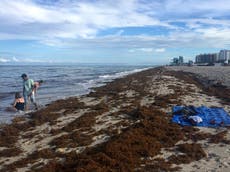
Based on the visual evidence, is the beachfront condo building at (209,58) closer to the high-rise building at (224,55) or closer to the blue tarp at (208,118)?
the high-rise building at (224,55)

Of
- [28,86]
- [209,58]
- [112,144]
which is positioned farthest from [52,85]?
[209,58]

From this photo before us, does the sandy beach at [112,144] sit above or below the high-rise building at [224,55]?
below

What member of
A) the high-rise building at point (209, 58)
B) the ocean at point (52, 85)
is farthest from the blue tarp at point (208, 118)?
the high-rise building at point (209, 58)

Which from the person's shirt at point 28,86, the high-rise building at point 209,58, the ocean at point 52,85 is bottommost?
the ocean at point 52,85

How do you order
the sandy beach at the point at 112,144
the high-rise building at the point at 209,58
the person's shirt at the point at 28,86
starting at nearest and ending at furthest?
the sandy beach at the point at 112,144, the person's shirt at the point at 28,86, the high-rise building at the point at 209,58

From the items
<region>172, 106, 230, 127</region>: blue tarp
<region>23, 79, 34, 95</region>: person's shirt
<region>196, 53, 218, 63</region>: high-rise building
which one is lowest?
<region>172, 106, 230, 127</region>: blue tarp

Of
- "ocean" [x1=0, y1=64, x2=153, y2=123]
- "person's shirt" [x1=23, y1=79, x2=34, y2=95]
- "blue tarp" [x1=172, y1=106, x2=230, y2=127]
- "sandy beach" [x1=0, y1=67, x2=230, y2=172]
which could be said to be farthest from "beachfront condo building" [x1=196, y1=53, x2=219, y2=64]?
"sandy beach" [x1=0, y1=67, x2=230, y2=172]

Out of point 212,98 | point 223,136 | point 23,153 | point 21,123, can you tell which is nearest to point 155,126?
point 223,136

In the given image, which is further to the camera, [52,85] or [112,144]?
[52,85]

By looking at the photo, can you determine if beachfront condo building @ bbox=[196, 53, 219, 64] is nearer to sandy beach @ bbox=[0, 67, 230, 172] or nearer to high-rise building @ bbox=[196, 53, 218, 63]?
high-rise building @ bbox=[196, 53, 218, 63]

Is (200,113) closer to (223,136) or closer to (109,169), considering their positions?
(223,136)

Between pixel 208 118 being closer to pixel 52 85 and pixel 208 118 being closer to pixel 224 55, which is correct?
pixel 52 85

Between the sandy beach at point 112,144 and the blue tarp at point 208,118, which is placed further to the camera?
the blue tarp at point 208,118

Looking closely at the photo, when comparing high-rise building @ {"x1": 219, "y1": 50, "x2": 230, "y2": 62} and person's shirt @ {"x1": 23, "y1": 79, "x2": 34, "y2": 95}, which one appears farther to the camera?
high-rise building @ {"x1": 219, "y1": 50, "x2": 230, "y2": 62}
